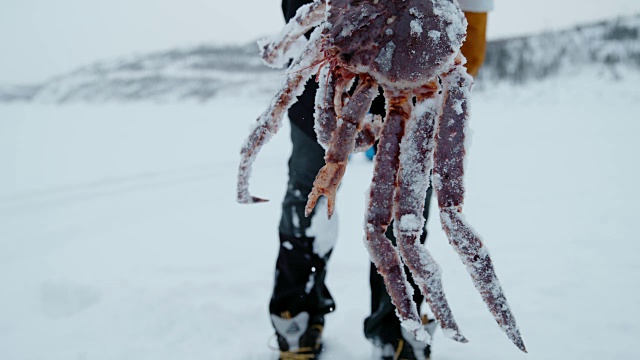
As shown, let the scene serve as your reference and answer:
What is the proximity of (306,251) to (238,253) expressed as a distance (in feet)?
4.08

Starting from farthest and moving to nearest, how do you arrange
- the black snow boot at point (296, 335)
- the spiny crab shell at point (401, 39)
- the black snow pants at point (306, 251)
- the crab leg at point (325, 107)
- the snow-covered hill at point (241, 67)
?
the snow-covered hill at point (241, 67), the black snow boot at point (296, 335), the black snow pants at point (306, 251), the crab leg at point (325, 107), the spiny crab shell at point (401, 39)

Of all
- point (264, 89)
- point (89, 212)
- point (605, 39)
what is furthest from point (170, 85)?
point (89, 212)

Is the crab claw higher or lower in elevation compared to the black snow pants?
higher

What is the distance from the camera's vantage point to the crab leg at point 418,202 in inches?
37.1

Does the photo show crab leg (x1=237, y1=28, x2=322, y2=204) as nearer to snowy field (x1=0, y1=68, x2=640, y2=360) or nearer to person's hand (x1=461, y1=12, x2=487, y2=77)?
person's hand (x1=461, y1=12, x2=487, y2=77)

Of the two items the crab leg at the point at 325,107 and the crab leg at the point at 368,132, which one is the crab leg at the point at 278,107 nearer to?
the crab leg at the point at 325,107

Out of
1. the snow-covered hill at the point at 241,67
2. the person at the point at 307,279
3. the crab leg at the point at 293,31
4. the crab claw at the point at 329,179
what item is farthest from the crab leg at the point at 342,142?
the snow-covered hill at the point at 241,67

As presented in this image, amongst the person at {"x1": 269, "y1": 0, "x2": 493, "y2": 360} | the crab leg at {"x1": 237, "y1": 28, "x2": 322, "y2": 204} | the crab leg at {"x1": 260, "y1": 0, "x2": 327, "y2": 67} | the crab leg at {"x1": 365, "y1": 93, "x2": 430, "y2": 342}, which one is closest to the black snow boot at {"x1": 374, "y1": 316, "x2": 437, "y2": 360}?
the person at {"x1": 269, "y1": 0, "x2": 493, "y2": 360}

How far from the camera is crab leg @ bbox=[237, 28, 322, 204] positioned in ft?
3.42

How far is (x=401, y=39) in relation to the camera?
0.89 meters

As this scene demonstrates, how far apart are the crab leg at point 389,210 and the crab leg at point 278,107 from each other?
21cm

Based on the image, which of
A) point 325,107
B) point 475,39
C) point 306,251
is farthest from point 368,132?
point 306,251

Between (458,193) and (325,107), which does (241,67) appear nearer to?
(325,107)

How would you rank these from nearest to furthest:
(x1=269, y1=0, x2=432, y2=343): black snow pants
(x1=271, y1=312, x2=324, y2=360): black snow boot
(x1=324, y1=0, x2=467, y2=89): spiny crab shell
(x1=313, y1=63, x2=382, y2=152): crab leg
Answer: (x1=324, y1=0, x2=467, y2=89): spiny crab shell, (x1=313, y1=63, x2=382, y2=152): crab leg, (x1=269, y1=0, x2=432, y2=343): black snow pants, (x1=271, y1=312, x2=324, y2=360): black snow boot
